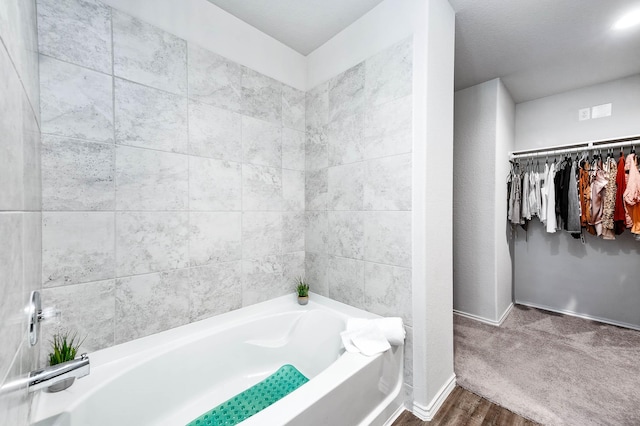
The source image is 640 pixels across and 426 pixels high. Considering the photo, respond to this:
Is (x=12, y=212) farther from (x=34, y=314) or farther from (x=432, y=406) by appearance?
(x=432, y=406)

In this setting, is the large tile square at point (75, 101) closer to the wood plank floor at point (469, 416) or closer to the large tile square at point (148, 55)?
the large tile square at point (148, 55)

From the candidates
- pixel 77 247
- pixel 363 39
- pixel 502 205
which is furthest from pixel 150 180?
pixel 502 205

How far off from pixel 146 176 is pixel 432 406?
214cm

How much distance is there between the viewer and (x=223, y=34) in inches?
68.9

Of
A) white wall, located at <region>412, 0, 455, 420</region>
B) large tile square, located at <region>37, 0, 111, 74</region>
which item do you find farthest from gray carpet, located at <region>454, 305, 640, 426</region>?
large tile square, located at <region>37, 0, 111, 74</region>

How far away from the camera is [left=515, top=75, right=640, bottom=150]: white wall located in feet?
8.39

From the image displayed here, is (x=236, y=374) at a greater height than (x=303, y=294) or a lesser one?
lesser

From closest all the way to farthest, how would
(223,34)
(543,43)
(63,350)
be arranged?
1. (63,350)
2. (223,34)
3. (543,43)

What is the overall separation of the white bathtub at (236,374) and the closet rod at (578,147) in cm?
270

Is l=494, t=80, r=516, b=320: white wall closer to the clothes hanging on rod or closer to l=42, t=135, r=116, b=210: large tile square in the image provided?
the clothes hanging on rod

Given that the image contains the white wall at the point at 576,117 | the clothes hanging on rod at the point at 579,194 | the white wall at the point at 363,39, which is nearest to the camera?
the white wall at the point at 363,39

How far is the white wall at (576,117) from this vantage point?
2.56 m

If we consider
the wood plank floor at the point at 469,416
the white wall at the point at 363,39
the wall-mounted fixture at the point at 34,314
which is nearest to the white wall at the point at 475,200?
the wood plank floor at the point at 469,416

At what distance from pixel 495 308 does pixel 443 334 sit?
1.43 meters
